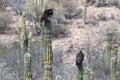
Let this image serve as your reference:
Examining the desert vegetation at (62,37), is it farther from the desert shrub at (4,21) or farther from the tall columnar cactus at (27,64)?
the tall columnar cactus at (27,64)

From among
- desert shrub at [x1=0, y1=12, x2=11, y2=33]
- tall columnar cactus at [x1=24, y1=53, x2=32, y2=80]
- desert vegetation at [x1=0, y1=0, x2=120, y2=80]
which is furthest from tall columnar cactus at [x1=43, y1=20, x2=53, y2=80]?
desert shrub at [x1=0, y1=12, x2=11, y2=33]

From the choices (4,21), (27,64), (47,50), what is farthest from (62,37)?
(47,50)

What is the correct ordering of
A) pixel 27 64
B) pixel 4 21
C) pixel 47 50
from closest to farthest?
pixel 47 50
pixel 27 64
pixel 4 21

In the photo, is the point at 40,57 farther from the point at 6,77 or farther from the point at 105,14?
the point at 105,14

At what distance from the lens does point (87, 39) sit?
57.1ft

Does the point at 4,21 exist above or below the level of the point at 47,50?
below

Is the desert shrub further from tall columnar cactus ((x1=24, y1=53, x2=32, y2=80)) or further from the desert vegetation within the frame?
tall columnar cactus ((x1=24, y1=53, x2=32, y2=80))

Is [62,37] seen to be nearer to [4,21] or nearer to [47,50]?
[4,21]

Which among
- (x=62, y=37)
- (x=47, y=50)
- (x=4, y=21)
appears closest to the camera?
(x=47, y=50)

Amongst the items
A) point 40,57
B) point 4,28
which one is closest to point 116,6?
point 4,28

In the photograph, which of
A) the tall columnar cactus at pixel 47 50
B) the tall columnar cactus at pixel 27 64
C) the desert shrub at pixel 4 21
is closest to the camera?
the tall columnar cactus at pixel 47 50

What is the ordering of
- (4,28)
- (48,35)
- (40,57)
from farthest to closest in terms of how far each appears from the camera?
(4,28) < (40,57) < (48,35)

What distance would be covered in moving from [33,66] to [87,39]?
4.17 meters

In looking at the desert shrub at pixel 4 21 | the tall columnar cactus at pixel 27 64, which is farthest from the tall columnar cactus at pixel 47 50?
the desert shrub at pixel 4 21
